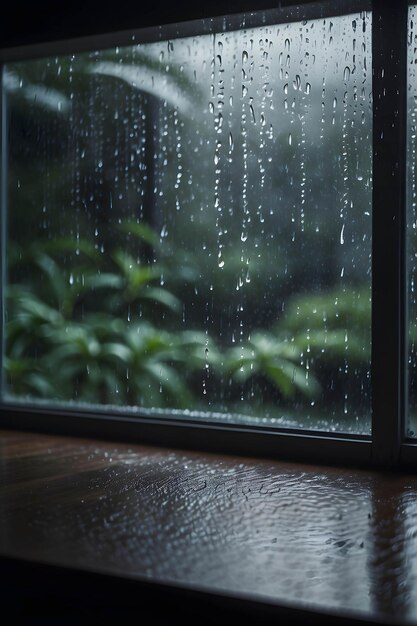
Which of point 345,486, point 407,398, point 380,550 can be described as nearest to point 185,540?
point 380,550

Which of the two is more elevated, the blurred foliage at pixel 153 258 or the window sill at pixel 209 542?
the blurred foliage at pixel 153 258

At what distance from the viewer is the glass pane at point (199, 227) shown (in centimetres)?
166

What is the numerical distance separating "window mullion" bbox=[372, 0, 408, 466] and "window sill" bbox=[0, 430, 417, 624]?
12cm

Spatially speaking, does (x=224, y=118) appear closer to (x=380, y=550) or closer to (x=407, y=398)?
(x=407, y=398)

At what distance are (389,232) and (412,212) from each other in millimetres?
69

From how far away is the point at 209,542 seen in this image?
43.6 inches

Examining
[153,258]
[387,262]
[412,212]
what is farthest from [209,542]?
[153,258]

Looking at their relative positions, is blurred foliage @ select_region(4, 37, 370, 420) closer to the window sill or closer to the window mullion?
the window mullion

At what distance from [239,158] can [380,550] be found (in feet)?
3.29

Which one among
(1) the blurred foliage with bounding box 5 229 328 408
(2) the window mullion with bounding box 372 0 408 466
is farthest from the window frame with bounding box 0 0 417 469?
(1) the blurred foliage with bounding box 5 229 328 408

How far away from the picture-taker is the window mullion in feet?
5.04

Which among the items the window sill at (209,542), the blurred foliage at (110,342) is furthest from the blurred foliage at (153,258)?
the window sill at (209,542)

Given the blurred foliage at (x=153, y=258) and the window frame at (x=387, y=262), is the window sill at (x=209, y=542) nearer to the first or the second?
the window frame at (x=387, y=262)

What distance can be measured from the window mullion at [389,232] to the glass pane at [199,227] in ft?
0.18
